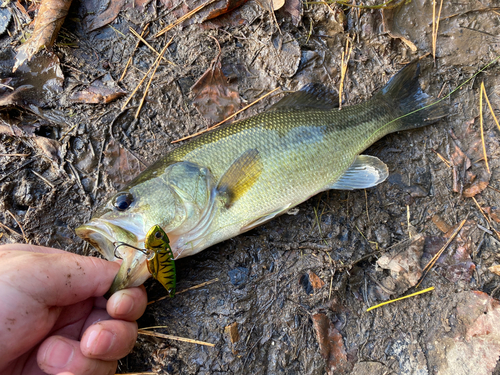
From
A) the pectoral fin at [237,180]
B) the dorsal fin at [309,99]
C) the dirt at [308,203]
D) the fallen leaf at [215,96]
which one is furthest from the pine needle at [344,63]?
the pectoral fin at [237,180]

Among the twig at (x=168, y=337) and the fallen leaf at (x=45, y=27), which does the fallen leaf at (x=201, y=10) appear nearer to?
the fallen leaf at (x=45, y=27)

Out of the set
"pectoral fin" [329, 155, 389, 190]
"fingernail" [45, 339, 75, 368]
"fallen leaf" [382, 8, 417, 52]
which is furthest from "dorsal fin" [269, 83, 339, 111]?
"fingernail" [45, 339, 75, 368]

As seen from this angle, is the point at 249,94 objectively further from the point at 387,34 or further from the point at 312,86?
the point at 387,34

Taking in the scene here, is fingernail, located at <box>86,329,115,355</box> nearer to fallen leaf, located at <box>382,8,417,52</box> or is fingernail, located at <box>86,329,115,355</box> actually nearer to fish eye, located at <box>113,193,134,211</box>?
fish eye, located at <box>113,193,134,211</box>

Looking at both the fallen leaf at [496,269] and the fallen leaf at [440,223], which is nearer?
the fallen leaf at [496,269]

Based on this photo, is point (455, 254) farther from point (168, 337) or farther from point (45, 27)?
point (45, 27)

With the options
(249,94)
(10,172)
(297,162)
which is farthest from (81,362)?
(249,94)
